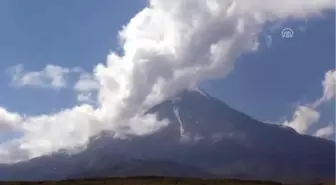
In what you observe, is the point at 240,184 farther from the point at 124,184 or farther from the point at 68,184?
the point at 68,184

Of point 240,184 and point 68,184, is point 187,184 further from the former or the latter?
point 68,184

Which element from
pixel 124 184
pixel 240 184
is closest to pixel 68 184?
pixel 124 184

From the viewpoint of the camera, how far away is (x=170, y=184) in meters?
193

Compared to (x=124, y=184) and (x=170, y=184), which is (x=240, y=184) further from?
(x=124, y=184)

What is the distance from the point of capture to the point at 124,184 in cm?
19400

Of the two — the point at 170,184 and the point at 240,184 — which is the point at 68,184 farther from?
the point at 240,184

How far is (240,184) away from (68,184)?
6652cm

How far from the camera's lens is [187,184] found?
197 metres

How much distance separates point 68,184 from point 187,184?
46.2 m

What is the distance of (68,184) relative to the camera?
200m

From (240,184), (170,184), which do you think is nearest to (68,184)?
(170,184)

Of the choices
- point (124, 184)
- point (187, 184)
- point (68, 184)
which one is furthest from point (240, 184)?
point (68, 184)

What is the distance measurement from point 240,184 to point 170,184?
27.1 meters

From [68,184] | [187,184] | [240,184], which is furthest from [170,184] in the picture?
[68,184]
